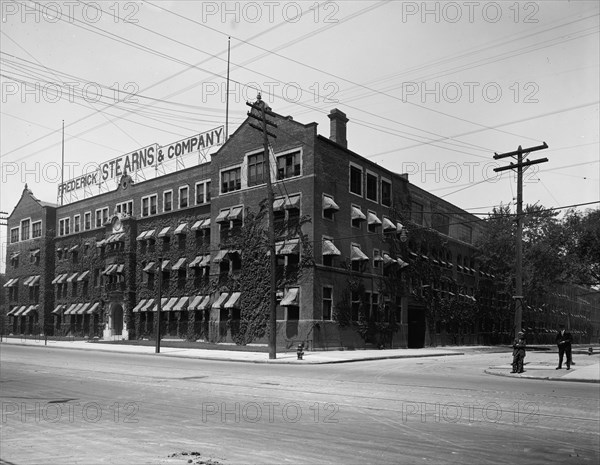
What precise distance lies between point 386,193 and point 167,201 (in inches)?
772

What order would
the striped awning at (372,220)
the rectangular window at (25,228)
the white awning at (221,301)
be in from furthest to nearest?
the rectangular window at (25,228), the striped awning at (372,220), the white awning at (221,301)

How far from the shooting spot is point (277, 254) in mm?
39750

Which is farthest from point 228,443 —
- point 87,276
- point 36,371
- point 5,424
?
point 87,276

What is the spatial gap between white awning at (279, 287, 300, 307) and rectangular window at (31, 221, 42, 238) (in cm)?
4101

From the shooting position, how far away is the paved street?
26.2 feet

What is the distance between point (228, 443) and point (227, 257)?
35.4m

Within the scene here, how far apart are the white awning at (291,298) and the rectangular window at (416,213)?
16503mm

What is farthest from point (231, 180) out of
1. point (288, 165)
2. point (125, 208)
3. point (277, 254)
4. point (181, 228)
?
point (125, 208)

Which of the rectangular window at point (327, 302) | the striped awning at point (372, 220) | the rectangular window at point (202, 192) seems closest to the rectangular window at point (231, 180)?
the rectangular window at point (202, 192)

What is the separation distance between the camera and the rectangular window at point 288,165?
39.9m

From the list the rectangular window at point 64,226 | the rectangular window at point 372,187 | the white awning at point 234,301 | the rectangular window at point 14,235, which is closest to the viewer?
the white awning at point 234,301

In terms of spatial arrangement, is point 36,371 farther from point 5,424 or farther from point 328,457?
point 328,457

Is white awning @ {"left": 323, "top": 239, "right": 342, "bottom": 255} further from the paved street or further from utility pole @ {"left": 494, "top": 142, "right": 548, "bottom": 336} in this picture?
the paved street

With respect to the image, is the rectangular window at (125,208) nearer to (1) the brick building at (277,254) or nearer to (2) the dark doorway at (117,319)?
(1) the brick building at (277,254)
